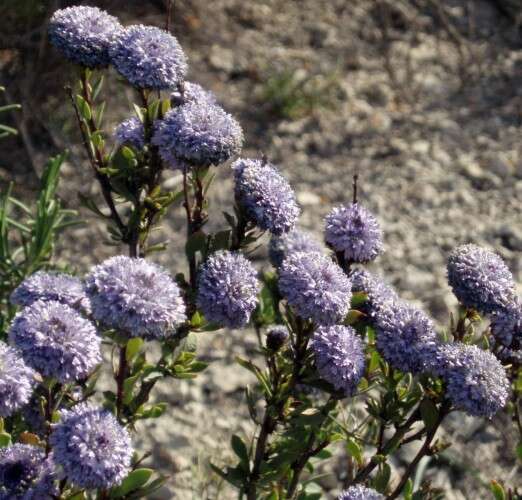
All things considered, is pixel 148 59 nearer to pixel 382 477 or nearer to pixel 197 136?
pixel 197 136

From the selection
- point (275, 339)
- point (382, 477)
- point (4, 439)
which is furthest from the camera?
point (382, 477)

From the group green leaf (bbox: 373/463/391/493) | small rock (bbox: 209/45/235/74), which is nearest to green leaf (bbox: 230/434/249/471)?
green leaf (bbox: 373/463/391/493)

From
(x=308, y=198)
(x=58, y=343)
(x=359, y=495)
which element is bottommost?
(x=308, y=198)

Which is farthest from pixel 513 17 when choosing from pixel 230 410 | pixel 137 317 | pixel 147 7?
pixel 137 317

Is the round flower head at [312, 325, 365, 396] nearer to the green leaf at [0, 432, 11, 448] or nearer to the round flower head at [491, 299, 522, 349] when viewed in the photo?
the round flower head at [491, 299, 522, 349]

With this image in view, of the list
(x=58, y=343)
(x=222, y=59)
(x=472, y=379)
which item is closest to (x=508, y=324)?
(x=472, y=379)

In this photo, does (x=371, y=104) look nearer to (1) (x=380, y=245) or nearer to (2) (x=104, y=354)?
(2) (x=104, y=354)

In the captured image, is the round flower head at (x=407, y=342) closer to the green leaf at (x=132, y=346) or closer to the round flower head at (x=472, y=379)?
the round flower head at (x=472, y=379)

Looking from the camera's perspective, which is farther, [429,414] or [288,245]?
[288,245]
